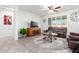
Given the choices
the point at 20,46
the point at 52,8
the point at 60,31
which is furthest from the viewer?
the point at 20,46

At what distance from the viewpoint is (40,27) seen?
185 cm

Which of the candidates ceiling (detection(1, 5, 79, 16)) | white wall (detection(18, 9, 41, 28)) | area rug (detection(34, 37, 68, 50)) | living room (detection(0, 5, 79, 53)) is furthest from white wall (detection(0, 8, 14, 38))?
area rug (detection(34, 37, 68, 50))

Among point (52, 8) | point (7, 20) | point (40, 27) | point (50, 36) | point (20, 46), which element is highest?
point (52, 8)

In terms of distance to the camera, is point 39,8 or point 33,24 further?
point 33,24

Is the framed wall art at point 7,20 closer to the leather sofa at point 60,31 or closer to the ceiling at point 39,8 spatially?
the ceiling at point 39,8

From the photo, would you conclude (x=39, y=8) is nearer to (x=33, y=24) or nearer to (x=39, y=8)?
(x=39, y=8)

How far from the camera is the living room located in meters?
1.73

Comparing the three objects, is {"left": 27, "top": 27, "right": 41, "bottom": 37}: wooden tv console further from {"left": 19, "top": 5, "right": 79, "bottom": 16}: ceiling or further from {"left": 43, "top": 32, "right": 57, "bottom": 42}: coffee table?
{"left": 19, "top": 5, "right": 79, "bottom": 16}: ceiling

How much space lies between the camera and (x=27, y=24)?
185cm

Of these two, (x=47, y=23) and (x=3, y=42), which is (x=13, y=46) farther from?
(x=47, y=23)

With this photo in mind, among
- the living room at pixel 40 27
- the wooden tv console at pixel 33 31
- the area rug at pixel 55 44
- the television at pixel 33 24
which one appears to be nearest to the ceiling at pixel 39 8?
the living room at pixel 40 27

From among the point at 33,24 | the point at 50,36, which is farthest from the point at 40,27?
the point at 50,36

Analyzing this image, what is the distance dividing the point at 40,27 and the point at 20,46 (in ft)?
1.87
